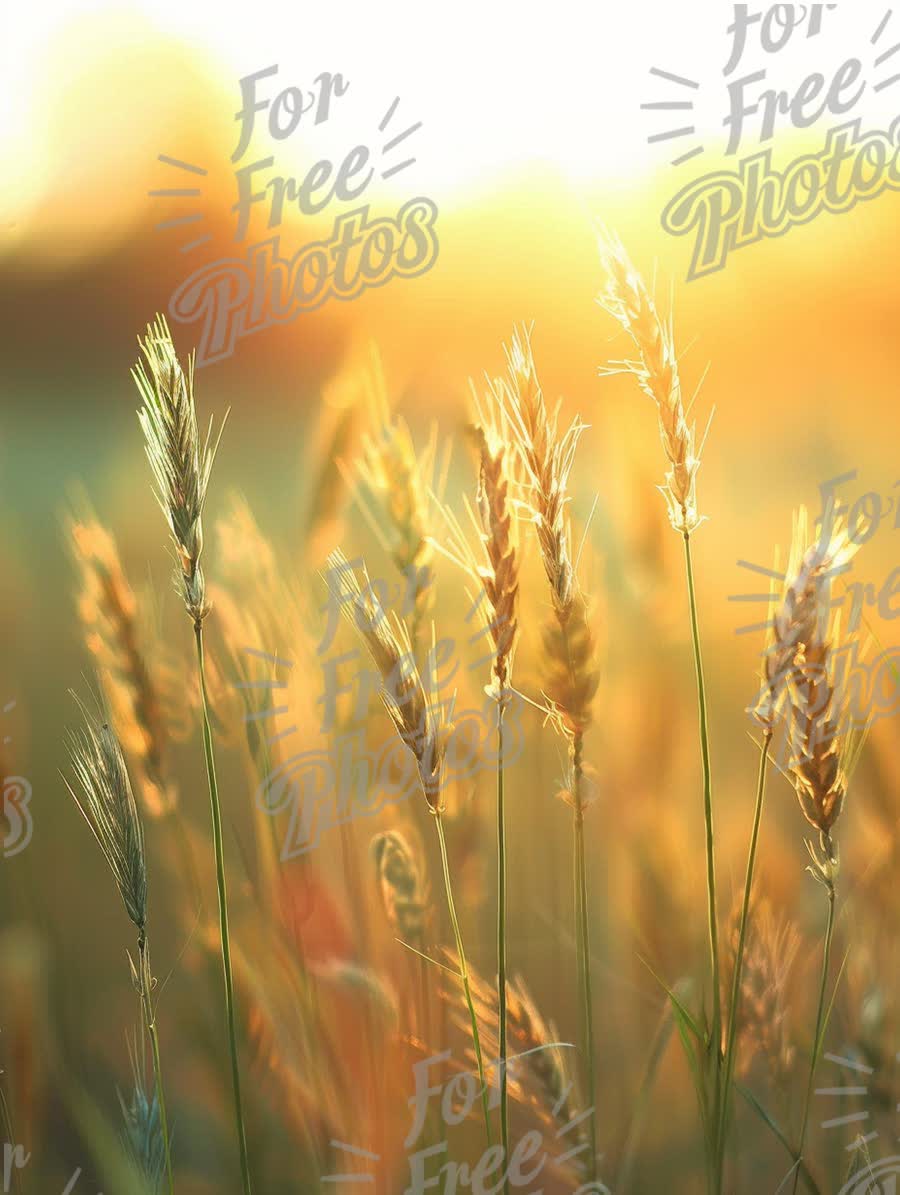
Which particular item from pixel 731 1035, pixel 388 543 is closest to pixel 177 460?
pixel 388 543

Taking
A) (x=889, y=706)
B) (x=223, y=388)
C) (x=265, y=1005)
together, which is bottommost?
(x=265, y=1005)

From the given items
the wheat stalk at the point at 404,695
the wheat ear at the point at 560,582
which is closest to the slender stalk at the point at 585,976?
the wheat ear at the point at 560,582

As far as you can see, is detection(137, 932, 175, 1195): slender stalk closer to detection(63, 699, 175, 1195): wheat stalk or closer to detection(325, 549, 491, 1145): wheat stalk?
detection(63, 699, 175, 1195): wheat stalk

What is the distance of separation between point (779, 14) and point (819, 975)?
2.43 feet

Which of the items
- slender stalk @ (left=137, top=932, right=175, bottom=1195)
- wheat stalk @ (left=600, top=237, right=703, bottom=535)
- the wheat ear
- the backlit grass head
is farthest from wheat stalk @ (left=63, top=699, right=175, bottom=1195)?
wheat stalk @ (left=600, top=237, right=703, bottom=535)

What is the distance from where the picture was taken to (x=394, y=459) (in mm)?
614

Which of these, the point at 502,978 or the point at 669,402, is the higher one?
the point at 669,402

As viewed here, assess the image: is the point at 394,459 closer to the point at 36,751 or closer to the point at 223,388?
the point at 223,388

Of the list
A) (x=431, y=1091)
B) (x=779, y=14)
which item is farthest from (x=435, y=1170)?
(x=779, y=14)

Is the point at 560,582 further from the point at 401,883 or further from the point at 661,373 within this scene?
the point at 401,883

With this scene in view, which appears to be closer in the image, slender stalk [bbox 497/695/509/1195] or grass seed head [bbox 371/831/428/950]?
slender stalk [bbox 497/695/509/1195]

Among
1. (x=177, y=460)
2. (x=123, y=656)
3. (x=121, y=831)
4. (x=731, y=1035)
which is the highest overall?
(x=177, y=460)

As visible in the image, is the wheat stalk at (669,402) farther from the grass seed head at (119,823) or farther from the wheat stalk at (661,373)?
the grass seed head at (119,823)

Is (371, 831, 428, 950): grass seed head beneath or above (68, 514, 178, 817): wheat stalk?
beneath
